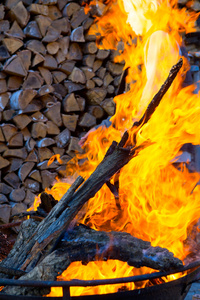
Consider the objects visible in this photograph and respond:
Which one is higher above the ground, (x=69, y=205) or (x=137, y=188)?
(x=69, y=205)

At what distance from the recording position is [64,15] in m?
3.46

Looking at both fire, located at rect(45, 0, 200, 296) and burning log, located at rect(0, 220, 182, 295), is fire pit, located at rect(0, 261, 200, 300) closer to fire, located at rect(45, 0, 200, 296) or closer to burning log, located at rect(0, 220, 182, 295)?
burning log, located at rect(0, 220, 182, 295)

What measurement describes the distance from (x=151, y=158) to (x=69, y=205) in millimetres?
531

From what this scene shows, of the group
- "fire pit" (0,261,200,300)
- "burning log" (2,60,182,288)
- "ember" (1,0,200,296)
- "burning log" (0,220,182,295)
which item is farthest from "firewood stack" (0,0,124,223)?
"fire pit" (0,261,200,300)

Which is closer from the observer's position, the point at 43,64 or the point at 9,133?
the point at 9,133

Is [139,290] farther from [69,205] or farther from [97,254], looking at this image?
[69,205]

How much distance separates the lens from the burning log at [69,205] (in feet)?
4.29

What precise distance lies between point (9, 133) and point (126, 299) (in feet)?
7.46

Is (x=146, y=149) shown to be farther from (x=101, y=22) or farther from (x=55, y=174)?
(x=101, y=22)

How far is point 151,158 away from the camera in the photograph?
1.72 meters

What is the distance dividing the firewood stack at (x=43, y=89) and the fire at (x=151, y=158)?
1.29 metres

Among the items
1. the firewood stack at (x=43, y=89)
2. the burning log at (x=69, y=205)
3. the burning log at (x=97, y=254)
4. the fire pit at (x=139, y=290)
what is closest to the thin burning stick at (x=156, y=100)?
the burning log at (x=69, y=205)

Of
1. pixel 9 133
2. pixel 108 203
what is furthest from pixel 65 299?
pixel 9 133

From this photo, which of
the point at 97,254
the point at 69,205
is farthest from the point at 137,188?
the point at 97,254
